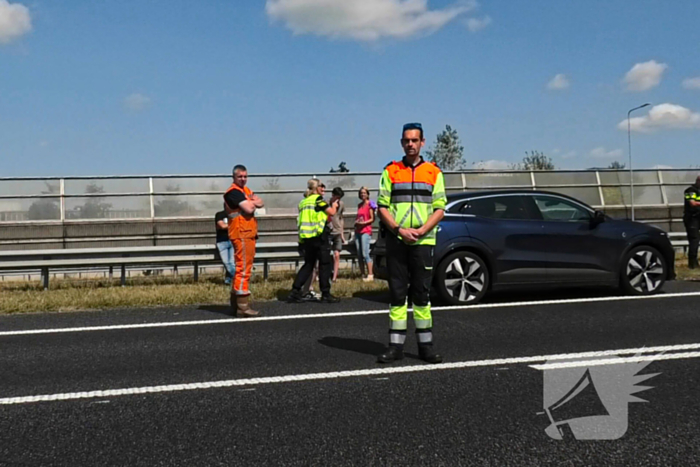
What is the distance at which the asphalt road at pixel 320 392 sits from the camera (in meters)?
3.81

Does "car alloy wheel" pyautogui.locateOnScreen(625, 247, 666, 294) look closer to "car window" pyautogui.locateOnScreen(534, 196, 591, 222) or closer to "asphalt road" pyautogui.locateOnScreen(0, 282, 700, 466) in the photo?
"car window" pyautogui.locateOnScreen(534, 196, 591, 222)

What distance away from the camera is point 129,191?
20.5m

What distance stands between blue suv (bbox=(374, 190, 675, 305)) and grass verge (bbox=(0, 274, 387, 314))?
2133mm

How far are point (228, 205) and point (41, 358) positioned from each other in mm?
2915

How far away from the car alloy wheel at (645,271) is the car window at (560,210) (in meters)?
0.86

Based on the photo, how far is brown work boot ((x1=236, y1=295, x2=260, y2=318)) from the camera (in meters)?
8.71

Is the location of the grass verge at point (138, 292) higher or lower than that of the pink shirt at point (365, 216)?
lower

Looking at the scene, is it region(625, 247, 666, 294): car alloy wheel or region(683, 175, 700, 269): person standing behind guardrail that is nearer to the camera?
region(625, 247, 666, 294): car alloy wheel

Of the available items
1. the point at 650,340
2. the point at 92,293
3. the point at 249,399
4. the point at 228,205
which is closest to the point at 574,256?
the point at 650,340

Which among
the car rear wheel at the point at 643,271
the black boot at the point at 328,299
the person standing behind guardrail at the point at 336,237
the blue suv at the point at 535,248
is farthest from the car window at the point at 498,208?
the person standing behind guardrail at the point at 336,237

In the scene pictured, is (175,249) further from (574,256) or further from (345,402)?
(345,402)

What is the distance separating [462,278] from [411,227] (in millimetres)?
3772

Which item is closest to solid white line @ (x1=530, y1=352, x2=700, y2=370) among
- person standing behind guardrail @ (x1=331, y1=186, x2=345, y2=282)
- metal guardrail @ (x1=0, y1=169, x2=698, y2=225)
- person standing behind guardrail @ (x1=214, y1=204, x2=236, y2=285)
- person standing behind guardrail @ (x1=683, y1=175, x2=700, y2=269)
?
person standing behind guardrail @ (x1=331, y1=186, x2=345, y2=282)

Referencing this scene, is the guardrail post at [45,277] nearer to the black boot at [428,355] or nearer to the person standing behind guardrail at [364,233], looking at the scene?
the person standing behind guardrail at [364,233]
